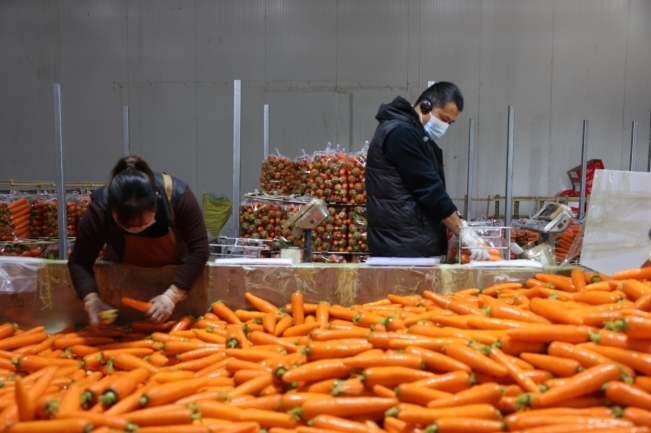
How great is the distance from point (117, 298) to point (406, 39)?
796 cm

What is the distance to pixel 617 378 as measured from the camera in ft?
5.29

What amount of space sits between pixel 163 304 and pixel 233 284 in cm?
42

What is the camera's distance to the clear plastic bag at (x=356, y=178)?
17.4ft

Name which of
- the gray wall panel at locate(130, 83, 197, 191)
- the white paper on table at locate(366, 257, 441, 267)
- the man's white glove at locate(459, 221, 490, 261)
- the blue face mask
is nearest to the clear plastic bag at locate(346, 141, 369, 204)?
the blue face mask

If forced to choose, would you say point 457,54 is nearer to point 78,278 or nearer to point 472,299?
point 472,299

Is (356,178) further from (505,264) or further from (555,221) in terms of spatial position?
(505,264)

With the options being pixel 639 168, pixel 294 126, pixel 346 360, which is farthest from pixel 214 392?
pixel 639 168

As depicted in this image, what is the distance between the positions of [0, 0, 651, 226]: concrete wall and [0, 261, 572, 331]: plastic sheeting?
682 cm

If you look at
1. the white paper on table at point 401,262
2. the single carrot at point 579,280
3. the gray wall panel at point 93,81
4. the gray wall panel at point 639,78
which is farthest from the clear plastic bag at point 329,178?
the gray wall panel at point 639,78

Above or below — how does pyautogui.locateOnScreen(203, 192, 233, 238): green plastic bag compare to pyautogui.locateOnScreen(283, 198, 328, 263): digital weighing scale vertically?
below

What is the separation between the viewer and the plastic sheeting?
2.66 meters

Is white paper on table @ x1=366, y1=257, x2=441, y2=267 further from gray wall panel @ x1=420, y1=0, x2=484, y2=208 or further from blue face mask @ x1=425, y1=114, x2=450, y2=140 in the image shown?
gray wall panel @ x1=420, y1=0, x2=484, y2=208

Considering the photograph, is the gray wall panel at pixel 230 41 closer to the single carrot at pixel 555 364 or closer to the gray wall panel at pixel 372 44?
the gray wall panel at pixel 372 44

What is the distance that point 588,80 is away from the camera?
921cm
